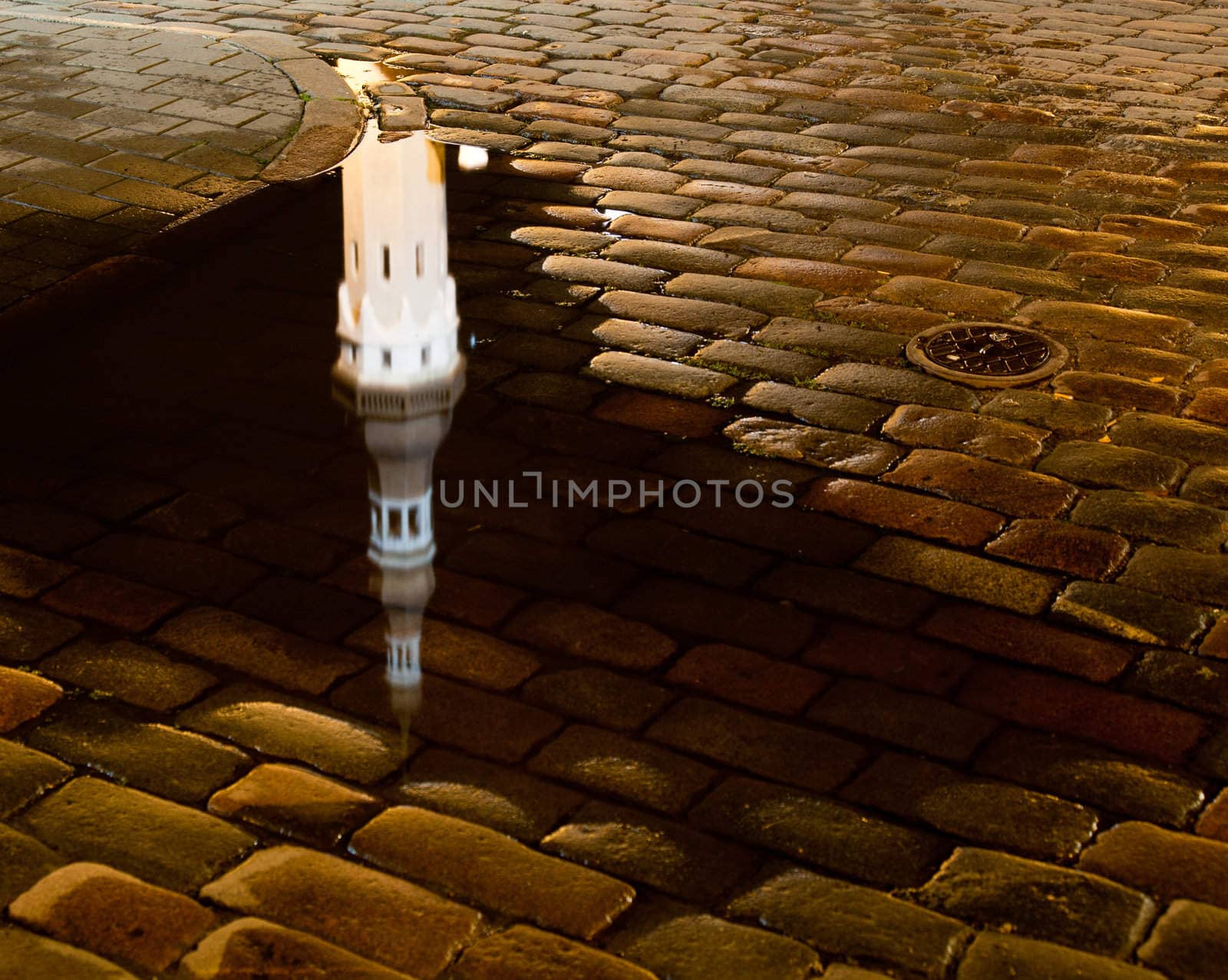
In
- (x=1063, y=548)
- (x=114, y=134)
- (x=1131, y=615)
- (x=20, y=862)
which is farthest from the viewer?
(x=114, y=134)

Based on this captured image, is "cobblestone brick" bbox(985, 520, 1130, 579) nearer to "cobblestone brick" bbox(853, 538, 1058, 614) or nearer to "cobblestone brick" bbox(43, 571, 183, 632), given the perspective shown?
"cobblestone brick" bbox(853, 538, 1058, 614)

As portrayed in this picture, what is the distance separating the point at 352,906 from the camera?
8.56 feet

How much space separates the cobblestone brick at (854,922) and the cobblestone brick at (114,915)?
100 centimetres

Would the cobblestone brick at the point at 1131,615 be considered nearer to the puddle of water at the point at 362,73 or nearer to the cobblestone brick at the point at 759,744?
the cobblestone brick at the point at 759,744

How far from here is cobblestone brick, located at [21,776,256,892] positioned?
269 centimetres

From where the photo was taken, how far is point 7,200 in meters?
6.09

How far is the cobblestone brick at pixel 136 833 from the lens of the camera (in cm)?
269

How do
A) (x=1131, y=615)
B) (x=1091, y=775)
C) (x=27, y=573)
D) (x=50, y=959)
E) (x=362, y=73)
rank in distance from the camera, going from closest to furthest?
(x=50, y=959) → (x=1091, y=775) → (x=1131, y=615) → (x=27, y=573) → (x=362, y=73)

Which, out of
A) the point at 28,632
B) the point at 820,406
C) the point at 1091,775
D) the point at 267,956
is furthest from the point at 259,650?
the point at 820,406

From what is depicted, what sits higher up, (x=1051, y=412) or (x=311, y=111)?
(x=311, y=111)

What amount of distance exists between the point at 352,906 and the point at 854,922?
92 cm

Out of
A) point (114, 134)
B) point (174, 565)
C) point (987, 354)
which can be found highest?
point (114, 134)

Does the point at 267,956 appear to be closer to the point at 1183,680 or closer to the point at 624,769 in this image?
the point at 624,769

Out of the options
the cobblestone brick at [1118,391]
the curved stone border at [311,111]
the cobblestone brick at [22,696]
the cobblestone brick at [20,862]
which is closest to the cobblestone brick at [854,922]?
the cobblestone brick at [20,862]
